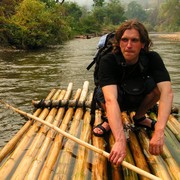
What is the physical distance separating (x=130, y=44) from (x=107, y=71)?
12.9 inches

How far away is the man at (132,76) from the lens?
8.33ft

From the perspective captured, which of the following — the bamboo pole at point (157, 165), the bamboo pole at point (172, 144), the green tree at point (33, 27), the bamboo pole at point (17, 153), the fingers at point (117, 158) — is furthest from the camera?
the green tree at point (33, 27)

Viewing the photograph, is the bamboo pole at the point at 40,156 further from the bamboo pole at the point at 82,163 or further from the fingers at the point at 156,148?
the fingers at the point at 156,148

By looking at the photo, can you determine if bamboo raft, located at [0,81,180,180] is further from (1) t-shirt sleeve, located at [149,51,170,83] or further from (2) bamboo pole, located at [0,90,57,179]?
(1) t-shirt sleeve, located at [149,51,170,83]

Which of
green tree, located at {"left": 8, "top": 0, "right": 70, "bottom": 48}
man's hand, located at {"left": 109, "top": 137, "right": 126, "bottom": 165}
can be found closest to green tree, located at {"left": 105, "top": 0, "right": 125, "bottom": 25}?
green tree, located at {"left": 8, "top": 0, "right": 70, "bottom": 48}

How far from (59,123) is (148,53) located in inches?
65.2

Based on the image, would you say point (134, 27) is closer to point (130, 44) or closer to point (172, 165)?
point (130, 44)

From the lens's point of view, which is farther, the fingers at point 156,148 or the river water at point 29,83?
the river water at point 29,83

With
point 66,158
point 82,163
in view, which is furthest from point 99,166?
point 66,158

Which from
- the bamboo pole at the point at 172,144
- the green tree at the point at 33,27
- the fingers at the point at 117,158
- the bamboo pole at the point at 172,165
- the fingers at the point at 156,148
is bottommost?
the green tree at the point at 33,27

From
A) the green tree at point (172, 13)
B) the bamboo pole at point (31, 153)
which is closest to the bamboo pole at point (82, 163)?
the bamboo pole at point (31, 153)

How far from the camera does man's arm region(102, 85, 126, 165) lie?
7.48 feet

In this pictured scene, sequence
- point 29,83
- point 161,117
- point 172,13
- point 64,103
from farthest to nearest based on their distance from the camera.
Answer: point 172,13 < point 29,83 < point 64,103 < point 161,117

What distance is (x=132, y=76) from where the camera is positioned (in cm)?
301
